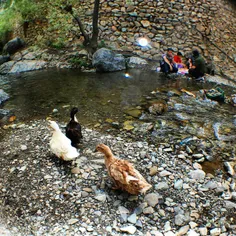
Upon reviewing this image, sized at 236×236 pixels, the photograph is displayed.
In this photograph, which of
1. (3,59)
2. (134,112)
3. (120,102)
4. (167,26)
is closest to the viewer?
(134,112)

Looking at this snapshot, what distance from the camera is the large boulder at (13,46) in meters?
18.0

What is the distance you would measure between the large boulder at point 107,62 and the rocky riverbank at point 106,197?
820cm

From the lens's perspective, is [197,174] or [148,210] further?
[197,174]

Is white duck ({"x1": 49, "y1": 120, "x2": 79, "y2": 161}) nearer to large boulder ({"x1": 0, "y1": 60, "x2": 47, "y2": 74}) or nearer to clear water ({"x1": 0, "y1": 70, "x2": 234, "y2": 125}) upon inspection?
clear water ({"x1": 0, "y1": 70, "x2": 234, "y2": 125})

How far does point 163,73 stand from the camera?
556 inches

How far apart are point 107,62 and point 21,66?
17.8ft

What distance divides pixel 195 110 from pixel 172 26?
947 centimetres

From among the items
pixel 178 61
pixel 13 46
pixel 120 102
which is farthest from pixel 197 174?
pixel 13 46

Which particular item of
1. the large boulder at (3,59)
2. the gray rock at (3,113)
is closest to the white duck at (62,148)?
the gray rock at (3,113)

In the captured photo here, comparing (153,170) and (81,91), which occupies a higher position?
(153,170)

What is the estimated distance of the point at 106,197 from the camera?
5074mm

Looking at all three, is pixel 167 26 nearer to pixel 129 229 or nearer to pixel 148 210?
pixel 148 210

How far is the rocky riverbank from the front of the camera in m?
4.56

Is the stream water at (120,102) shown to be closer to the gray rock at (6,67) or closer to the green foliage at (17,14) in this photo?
the gray rock at (6,67)
